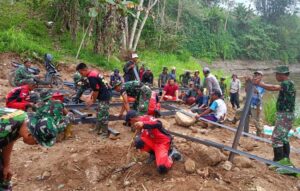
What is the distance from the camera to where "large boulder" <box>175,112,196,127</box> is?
7.64 m

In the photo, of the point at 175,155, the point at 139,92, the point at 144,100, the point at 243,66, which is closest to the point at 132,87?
the point at 139,92

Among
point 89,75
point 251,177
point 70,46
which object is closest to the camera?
point 251,177

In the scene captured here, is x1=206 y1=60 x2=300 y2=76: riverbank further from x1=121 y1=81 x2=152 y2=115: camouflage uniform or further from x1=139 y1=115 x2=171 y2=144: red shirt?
x1=139 y1=115 x2=171 y2=144: red shirt

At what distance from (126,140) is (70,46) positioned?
1178 centimetres

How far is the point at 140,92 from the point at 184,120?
1.67 meters

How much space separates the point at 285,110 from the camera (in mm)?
4832

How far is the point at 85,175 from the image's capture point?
469cm

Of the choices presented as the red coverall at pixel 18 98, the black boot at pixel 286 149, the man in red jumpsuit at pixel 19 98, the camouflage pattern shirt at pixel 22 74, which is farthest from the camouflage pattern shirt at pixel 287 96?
the camouflage pattern shirt at pixel 22 74

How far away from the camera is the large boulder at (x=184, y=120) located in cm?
764

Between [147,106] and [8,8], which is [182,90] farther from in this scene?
[8,8]

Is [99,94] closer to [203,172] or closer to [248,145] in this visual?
[203,172]

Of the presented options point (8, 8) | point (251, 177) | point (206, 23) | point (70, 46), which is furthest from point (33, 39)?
point (206, 23)

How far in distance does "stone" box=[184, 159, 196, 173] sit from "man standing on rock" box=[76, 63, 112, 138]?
87.6 inches

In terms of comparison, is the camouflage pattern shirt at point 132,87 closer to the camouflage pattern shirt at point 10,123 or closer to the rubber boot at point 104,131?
the rubber boot at point 104,131
